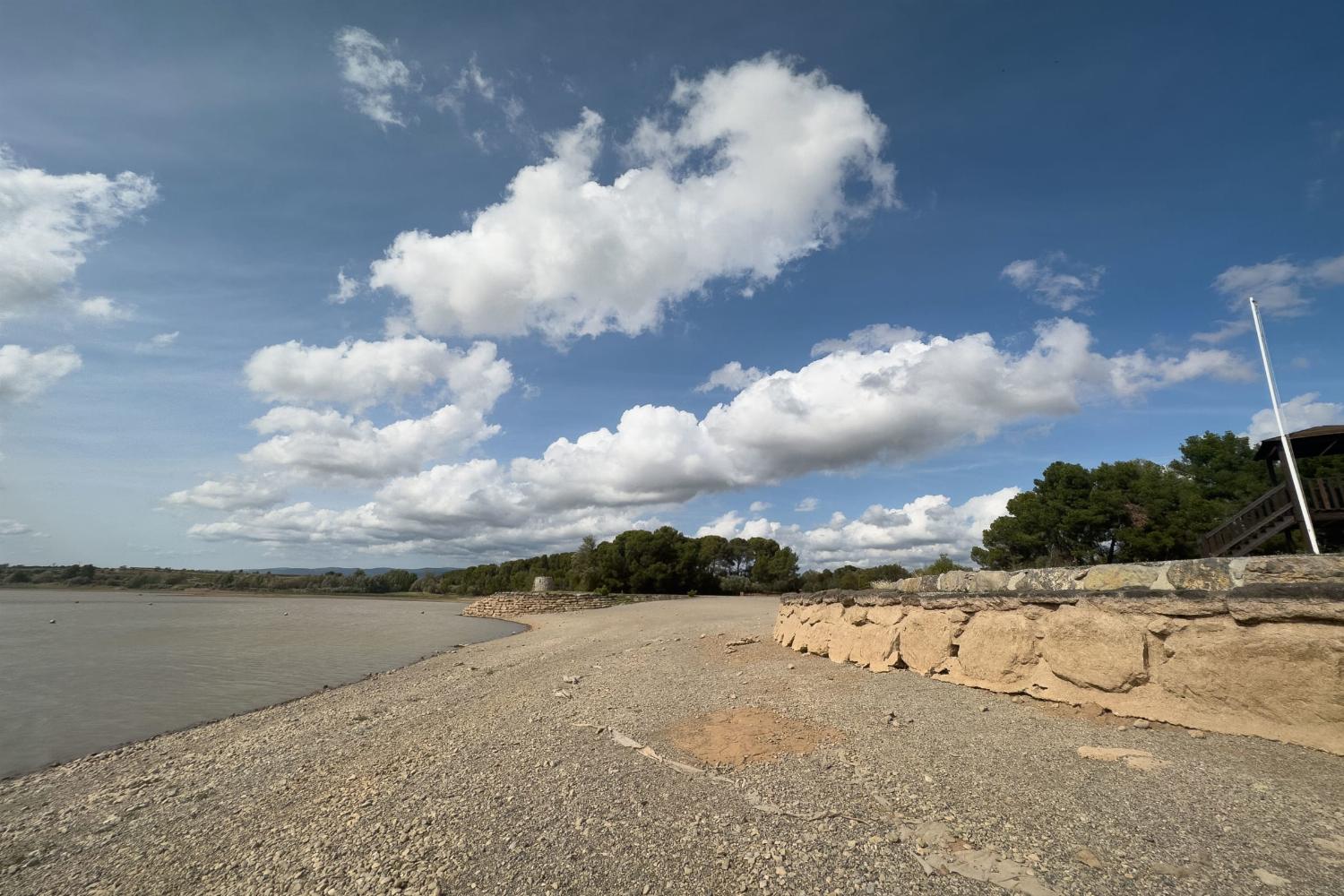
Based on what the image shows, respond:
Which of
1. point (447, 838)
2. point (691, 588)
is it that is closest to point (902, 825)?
point (447, 838)

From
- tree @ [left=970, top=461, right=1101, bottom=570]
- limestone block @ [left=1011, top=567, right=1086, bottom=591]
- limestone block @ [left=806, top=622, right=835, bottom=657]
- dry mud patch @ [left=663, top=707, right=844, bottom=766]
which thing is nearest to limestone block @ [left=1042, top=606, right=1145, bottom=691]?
limestone block @ [left=1011, top=567, right=1086, bottom=591]

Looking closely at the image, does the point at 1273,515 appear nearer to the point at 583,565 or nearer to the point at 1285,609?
the point at 1285,609

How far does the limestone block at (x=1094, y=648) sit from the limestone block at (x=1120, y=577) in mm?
411

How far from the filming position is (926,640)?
290 inches

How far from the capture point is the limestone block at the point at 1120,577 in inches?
239

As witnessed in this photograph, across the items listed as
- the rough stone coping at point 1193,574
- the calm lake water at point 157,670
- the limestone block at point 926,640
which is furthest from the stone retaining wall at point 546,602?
the rough stone coping at point 1193,574

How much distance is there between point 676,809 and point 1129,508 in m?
29.3

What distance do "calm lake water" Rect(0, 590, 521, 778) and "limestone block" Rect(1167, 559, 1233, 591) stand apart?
493 inches

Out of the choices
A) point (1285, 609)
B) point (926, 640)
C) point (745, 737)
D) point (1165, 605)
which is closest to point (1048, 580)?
point (926, 640)

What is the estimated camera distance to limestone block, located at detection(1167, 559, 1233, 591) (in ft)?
18.3

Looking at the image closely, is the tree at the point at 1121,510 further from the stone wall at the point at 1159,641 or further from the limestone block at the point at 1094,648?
the limestone block at the point at 1094,648

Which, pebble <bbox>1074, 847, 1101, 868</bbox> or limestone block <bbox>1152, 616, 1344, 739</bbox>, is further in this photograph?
limestone block <bbox>1152, 616, 1344, 739</bbox>

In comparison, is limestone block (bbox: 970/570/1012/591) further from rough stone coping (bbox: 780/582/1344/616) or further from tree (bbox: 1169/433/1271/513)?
tree (bbox: 1169/433/1271/513)

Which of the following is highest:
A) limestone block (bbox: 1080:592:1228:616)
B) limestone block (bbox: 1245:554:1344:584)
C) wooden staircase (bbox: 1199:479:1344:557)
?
wooden staircase (bbox: 1199:479:1344:557)
